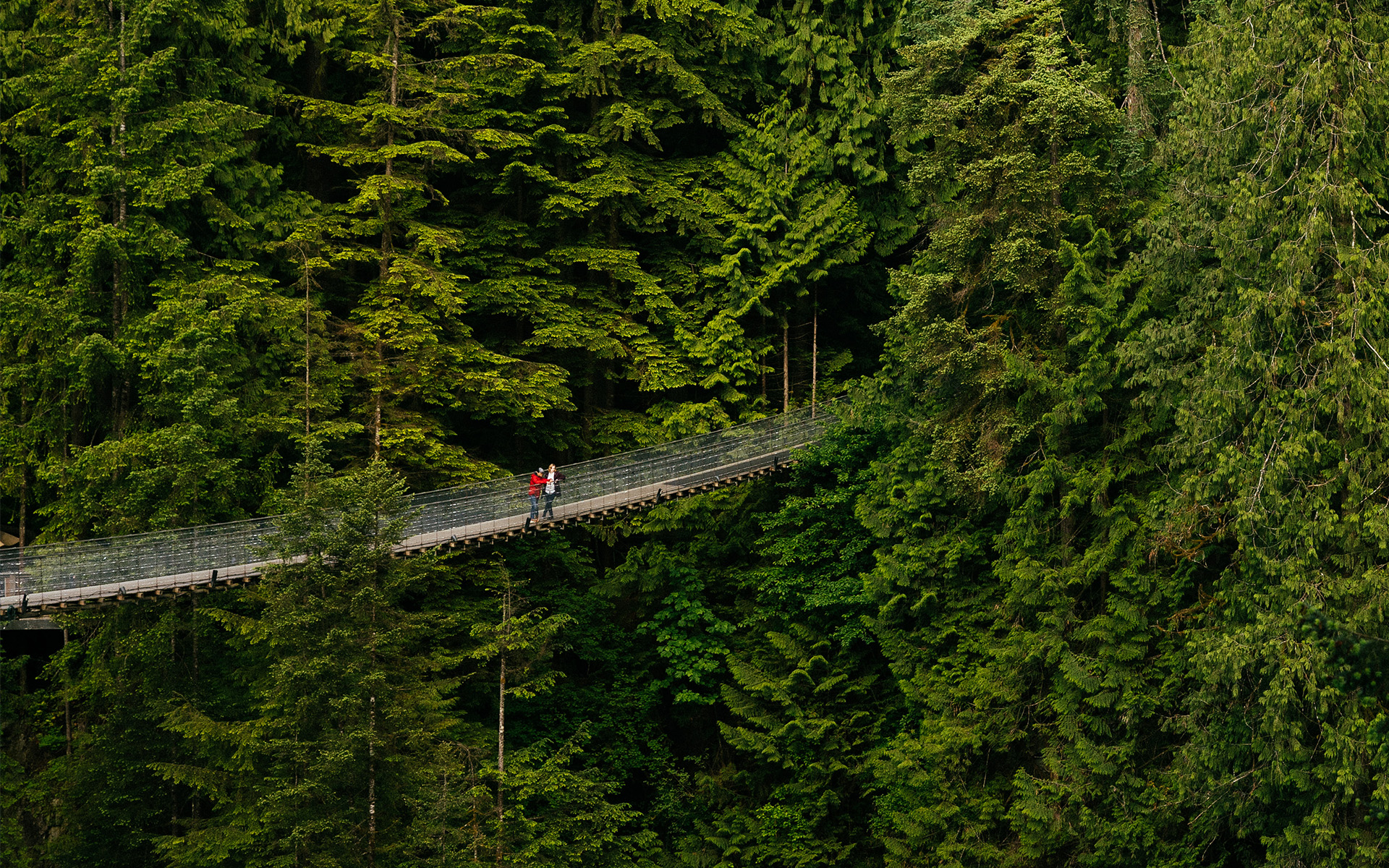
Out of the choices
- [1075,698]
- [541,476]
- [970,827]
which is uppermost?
[541,476]

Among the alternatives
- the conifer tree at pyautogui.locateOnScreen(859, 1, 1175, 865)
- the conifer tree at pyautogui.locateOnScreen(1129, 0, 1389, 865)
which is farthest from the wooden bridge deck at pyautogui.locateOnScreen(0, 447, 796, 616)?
the conifer tree at pyautogui.locateOnScreen(1129, 0, 1389, 865)

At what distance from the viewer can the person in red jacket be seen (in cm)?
2642

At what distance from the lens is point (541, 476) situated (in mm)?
26578

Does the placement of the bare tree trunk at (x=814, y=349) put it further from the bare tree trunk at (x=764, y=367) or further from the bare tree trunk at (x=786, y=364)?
the bare tree trunk at (x=764, y=367)

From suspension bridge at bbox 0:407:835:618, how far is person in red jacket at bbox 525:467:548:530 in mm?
69

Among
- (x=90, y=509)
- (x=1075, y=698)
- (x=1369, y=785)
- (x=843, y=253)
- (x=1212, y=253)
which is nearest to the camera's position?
(x=1369, y=785)

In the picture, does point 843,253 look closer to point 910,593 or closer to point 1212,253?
point 910,593

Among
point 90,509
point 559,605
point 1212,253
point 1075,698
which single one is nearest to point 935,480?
point 1075,698

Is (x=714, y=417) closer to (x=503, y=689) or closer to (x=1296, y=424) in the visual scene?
(x=503, y=689)

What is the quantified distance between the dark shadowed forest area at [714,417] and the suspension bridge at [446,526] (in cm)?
57

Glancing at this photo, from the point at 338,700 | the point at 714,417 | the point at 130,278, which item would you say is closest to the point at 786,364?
the point at 714,417

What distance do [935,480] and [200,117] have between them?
11545 millimetres

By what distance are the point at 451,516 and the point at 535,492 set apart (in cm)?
127

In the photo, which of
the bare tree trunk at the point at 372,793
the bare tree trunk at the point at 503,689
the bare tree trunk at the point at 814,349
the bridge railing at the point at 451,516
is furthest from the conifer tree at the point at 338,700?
the bare tree trunk at the point at 814,349
